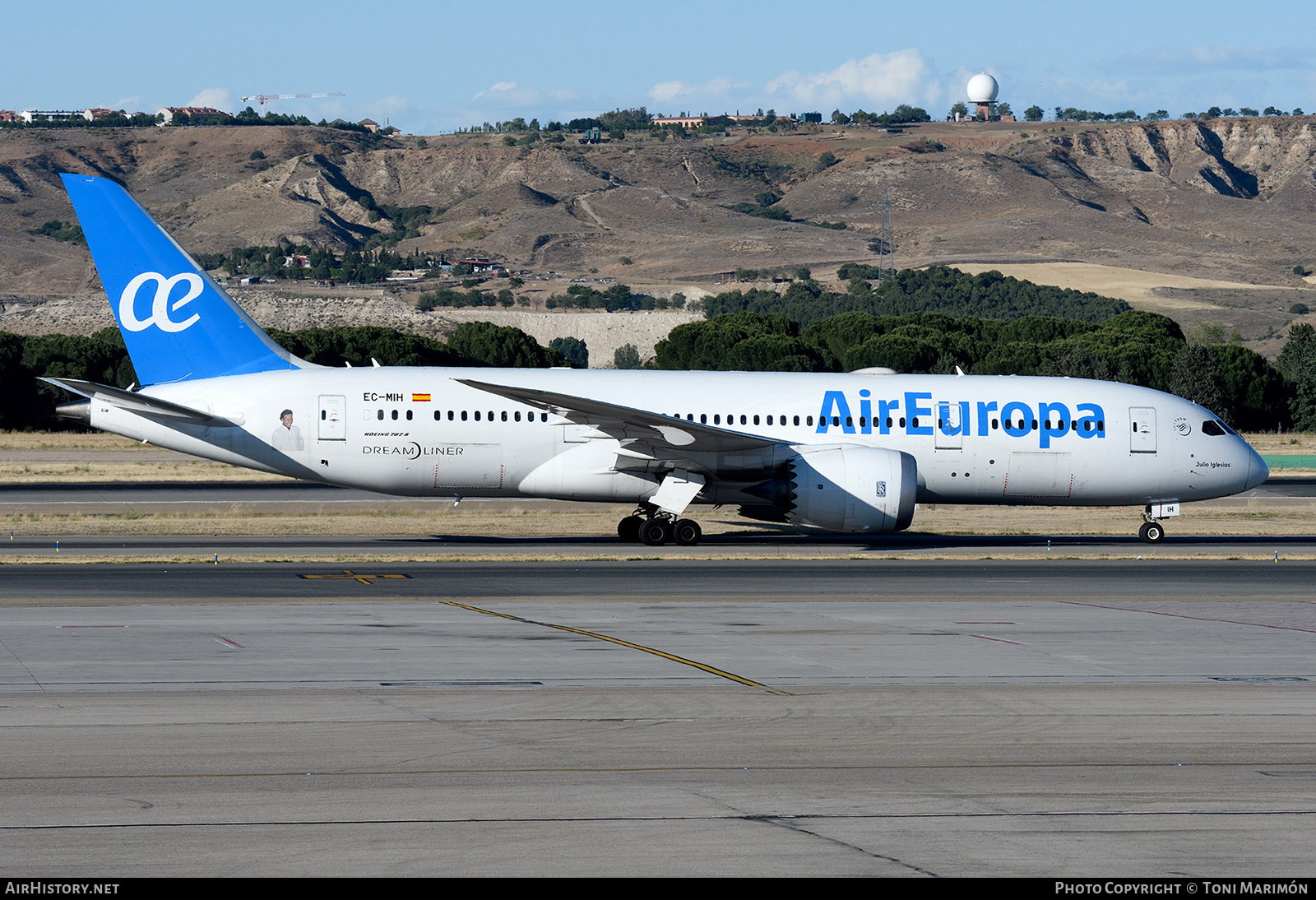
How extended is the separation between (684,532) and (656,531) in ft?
2.37

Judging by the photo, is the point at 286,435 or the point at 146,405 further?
the point at 286,435

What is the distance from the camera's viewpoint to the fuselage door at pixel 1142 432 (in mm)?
36219

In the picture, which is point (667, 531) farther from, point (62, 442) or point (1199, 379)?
point (1199, 379)

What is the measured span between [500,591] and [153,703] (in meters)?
10.6

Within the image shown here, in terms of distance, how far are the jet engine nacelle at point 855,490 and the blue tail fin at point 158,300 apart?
521 inches

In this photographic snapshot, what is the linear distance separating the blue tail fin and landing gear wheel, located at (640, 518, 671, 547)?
32.0 feet

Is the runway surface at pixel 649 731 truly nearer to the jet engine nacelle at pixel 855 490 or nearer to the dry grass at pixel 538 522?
A: the jet engine nacelle at pixel 855 490

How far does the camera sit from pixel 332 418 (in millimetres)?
34344

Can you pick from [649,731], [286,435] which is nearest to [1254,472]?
[286,435]

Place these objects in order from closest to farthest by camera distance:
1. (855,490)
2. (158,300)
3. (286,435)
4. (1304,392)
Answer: (855,490) < (286,435) < (158,300) < (1304,392)

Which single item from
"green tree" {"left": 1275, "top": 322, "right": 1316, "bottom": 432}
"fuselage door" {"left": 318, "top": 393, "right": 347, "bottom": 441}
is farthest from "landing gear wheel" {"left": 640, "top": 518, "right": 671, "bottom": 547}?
"green tree" {"left": 1275, "top": 322, "right": 1316, "bottom": 432}

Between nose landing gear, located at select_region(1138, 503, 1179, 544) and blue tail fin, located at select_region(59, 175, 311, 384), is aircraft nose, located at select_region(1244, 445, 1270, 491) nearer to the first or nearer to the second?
nose landing gear, located at select_region(1138, 503, 1179, 544)

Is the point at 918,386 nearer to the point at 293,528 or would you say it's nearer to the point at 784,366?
the point at 293,528

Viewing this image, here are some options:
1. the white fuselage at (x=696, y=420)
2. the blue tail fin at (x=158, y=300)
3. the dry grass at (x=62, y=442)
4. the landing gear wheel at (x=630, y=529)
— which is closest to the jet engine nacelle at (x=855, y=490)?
the white fuselage at (x=696, y=420)
